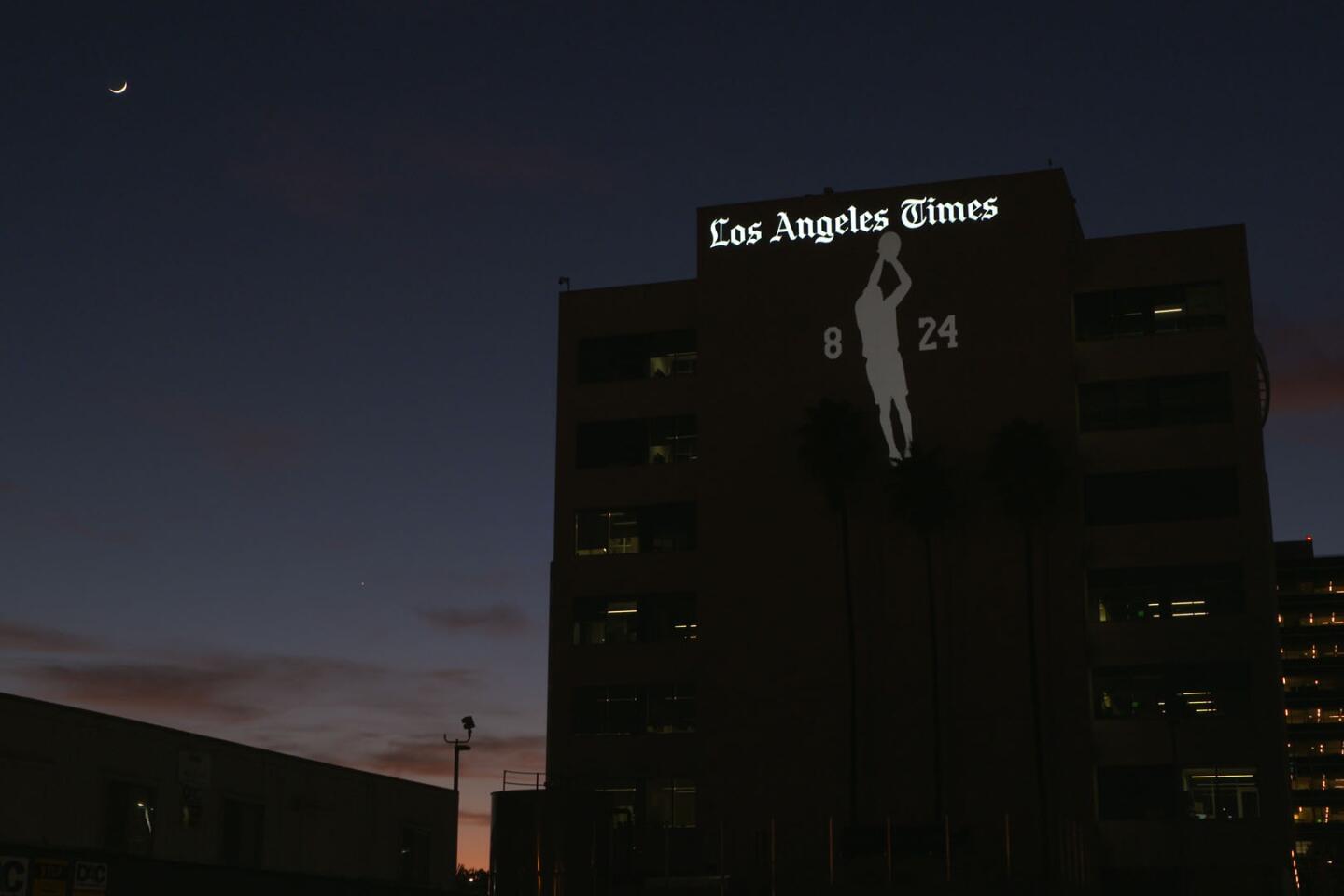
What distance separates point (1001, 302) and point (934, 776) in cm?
2363

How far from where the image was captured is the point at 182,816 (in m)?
50.6

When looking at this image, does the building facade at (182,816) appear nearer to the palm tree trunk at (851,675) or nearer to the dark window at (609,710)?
the palm tree trunk at (851,675)

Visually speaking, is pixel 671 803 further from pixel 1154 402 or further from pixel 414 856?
pixel 1154 402

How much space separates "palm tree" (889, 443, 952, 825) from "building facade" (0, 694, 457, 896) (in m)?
28.5

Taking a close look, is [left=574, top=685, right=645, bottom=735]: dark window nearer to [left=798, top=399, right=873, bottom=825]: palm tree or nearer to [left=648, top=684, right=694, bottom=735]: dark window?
[left=648, top=684, right=694, bottom=735]: dark window

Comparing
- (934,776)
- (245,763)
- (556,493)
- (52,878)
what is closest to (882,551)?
(934,776)

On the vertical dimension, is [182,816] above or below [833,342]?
below

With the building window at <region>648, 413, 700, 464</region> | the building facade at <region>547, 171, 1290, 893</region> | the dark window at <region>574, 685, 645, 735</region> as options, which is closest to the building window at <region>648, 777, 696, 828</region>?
the building facade at <region>547, 171, 1290, 893</region>

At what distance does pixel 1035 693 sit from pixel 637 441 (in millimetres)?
25496

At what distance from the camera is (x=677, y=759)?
8794 cm

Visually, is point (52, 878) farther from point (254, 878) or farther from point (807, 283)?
point (807, 283)

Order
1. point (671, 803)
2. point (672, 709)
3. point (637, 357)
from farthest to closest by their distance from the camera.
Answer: point (637, 357)
point (672, 709)
point (671, 803)

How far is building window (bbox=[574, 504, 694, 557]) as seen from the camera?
298 feet

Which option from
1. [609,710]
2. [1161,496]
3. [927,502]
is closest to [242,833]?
[609,710]
